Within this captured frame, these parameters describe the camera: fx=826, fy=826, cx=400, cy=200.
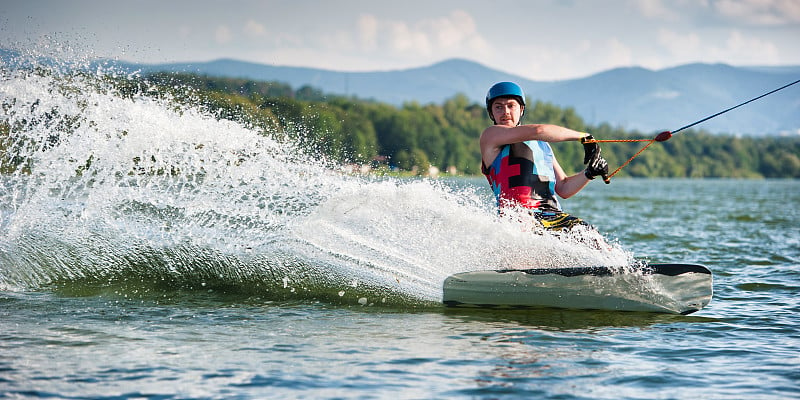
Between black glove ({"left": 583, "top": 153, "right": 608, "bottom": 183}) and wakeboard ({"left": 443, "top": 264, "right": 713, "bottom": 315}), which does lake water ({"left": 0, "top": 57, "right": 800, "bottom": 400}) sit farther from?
black glove ({"left": 583, "top": 153, "right": 608, "bottom": 183})

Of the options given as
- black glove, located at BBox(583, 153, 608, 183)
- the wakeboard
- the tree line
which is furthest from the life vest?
the tree line

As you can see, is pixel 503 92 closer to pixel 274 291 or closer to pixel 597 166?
pixel 597 166

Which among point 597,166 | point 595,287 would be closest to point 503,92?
point 597,166

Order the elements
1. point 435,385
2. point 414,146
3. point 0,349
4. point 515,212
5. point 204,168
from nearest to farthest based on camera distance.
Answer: point 435,385 → point 0,349 → point 515,212 → point 204,168 → point 414,146

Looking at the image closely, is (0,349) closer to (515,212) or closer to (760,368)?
(515,212)

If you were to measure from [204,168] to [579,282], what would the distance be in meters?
4.35

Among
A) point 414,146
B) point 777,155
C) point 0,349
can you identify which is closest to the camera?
point 0,349

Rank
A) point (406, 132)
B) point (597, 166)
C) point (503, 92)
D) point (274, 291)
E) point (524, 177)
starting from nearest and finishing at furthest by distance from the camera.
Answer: point (597, 166) → point (524, 177) → point (503, 92) → point (274, 291) → point (406, 132)

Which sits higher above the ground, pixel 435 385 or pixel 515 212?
pixel 515 212

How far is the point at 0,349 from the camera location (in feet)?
19.8

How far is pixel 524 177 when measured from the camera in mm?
7809

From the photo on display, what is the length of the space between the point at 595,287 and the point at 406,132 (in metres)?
103

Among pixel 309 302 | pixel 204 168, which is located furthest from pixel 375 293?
pixel 204 168

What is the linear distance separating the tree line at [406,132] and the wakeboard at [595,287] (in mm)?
1403
